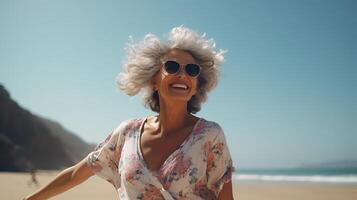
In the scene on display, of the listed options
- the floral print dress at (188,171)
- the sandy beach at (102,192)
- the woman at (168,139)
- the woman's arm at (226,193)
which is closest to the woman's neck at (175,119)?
the woman at (168,139)

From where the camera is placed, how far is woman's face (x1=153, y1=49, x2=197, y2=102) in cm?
257

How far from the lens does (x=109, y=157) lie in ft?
9.15

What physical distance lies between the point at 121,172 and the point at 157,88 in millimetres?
739

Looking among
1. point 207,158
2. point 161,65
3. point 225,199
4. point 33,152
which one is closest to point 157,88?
point 161,65

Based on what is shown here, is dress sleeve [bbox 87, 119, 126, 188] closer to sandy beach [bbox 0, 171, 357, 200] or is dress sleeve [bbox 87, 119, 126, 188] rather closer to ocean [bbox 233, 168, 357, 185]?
sandy beach [bbox 0, 171, 357, 200]

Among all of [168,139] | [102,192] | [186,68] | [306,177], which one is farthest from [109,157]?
[306,177]

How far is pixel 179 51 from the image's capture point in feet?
8.89

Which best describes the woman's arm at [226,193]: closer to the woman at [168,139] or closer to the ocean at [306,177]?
the woman at [168,139]

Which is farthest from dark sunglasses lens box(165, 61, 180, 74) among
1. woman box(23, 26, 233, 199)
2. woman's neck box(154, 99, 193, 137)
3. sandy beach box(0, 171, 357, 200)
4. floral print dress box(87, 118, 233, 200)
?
sandy beach box(0, 171, 357, 200)

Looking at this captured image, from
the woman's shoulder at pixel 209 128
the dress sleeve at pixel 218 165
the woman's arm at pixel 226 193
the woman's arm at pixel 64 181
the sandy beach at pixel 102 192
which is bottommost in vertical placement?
the sandy beach at pixel 102 192

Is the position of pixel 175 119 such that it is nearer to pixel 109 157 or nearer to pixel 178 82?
pixel 178 82

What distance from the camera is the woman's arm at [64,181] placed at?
2740 mm

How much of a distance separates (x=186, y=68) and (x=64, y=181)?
1.25 meters

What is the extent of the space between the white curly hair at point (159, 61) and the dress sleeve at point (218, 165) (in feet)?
1.88
